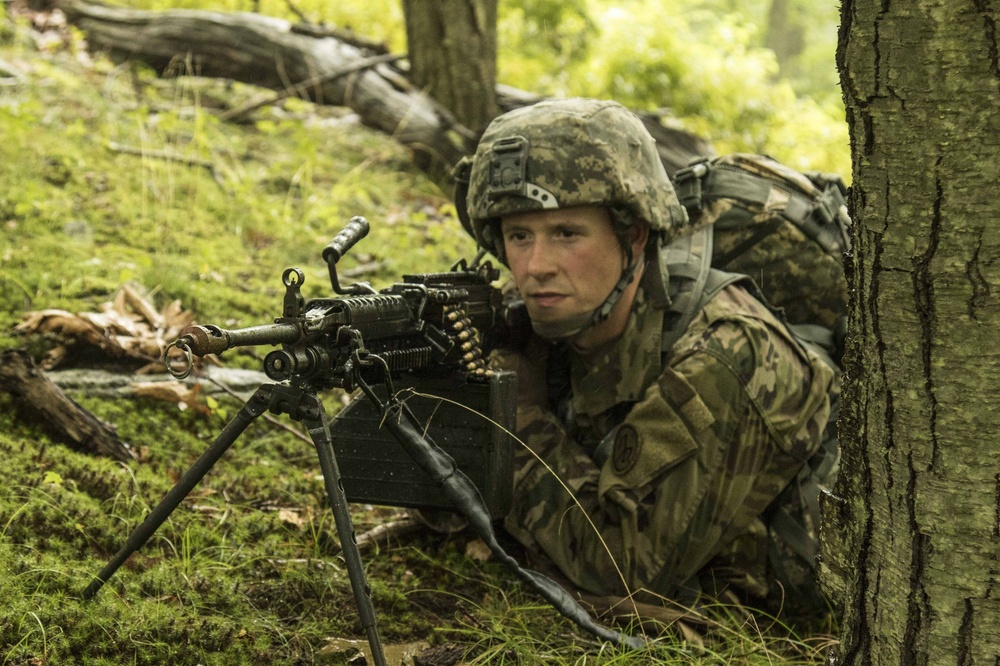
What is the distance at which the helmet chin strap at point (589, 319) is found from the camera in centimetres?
389

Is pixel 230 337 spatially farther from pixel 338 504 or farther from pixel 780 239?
pixel 780 239

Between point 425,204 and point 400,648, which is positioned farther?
point 425,204

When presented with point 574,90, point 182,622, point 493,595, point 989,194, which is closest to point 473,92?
point 574,90

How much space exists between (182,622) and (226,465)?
1211 mm

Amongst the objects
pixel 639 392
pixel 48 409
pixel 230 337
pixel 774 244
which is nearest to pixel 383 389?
pixel 639 392

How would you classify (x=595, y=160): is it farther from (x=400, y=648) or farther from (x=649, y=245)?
(x=400, y=648)

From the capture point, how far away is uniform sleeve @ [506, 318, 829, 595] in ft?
11.9

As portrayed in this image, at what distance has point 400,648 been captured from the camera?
10.8 feet

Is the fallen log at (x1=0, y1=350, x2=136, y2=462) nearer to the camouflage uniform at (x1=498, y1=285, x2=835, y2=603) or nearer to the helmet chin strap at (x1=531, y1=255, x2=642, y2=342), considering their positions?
the camouflage uniform at (x1=498, y1=285, x2=835, y2=603)

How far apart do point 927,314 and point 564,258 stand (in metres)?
1.90

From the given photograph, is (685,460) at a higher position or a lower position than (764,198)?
lower

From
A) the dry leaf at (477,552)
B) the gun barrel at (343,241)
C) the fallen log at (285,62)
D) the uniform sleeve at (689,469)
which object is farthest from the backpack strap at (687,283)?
the fallen log at (285,62)

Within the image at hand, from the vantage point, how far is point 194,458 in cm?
414

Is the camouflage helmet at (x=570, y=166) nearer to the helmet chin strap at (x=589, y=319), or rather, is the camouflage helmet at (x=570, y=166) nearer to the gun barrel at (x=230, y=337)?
the helmet chin strap at (x=589, y=319)
